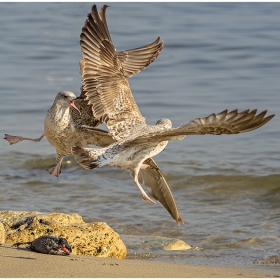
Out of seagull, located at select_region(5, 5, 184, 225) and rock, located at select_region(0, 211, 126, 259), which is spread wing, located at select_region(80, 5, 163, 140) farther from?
rock, located at select_region(0, 211, 126, 259)

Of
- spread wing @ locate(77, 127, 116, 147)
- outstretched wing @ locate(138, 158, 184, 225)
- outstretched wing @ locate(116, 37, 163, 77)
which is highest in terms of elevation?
outstretched wing @ locate(116, 37, 163, 77)

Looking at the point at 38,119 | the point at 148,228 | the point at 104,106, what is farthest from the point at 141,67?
the point at 38,119

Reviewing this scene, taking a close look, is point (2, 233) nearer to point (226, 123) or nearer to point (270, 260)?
point (226, 123)

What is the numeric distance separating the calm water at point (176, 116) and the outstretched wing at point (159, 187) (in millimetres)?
301

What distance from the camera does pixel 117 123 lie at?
6953 millimetres

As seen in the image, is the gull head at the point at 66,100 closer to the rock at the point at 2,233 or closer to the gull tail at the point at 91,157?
the gull tail at the point at 91,157

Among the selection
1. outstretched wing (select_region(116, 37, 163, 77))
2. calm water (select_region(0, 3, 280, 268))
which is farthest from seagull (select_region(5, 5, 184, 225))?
calm water (select_region(0, 3, 280, 268))

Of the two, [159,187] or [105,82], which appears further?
[159,187]

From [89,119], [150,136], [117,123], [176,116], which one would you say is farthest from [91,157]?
[176,116]

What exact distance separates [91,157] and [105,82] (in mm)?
1336

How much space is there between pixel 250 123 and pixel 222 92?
7.42 meters

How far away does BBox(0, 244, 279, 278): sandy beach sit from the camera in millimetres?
4853

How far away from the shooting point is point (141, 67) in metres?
8.09

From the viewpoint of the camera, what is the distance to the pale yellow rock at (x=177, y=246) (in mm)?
6719
